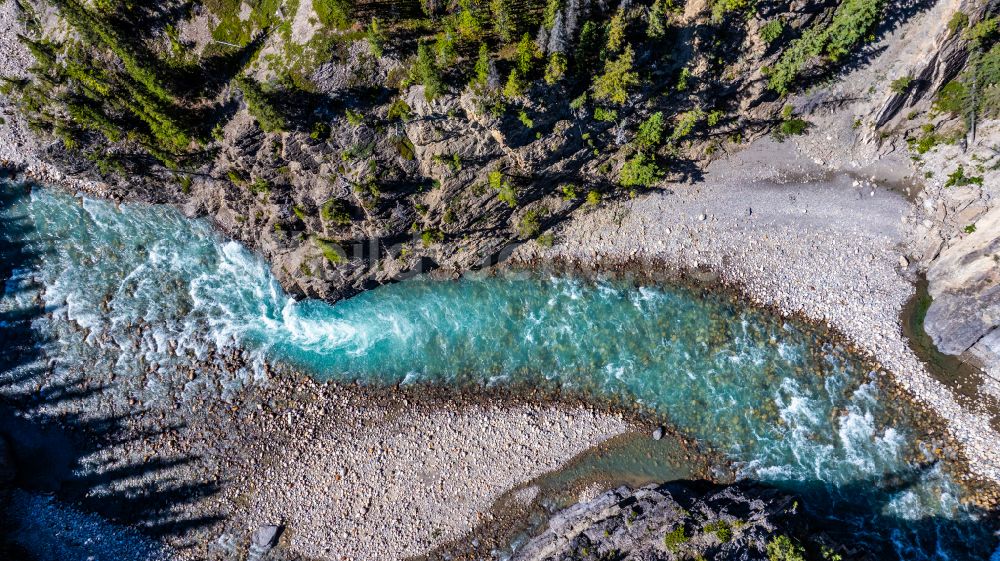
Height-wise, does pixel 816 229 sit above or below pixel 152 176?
below

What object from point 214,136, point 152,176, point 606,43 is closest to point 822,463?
point 606,43

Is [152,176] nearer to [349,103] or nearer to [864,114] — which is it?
[349,103]

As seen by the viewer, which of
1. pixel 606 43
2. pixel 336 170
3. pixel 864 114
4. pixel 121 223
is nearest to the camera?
pixel 606 43

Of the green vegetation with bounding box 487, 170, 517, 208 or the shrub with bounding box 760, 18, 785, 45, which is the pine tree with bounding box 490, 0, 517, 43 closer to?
the green vegetation with bounding box 487, 170, 517, 208

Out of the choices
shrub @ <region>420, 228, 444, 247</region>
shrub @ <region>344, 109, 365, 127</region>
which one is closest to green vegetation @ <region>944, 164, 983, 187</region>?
shrub @ <region>420, 228, 444, 247</region>

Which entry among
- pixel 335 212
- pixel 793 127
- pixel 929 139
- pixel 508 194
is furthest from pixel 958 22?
pixel 335 212

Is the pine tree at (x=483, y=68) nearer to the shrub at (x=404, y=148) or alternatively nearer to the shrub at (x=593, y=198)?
the shrub at (x=404, y=148)
